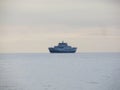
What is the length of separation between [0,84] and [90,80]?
1.41m

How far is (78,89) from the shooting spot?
4.84m

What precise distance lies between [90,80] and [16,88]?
1.47 m

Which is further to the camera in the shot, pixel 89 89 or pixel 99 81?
pixel 99 81

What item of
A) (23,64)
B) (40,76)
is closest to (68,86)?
(40,76)

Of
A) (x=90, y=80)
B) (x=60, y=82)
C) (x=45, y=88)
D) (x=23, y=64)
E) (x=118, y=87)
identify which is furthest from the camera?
(x=23, y=64)

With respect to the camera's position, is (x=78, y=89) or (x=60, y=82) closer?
(x=78, y=89)

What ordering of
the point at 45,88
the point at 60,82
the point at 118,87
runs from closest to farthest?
the point at 118,87
the point at 45,88
the point at 60,82

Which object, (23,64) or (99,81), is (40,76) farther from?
(23,64)

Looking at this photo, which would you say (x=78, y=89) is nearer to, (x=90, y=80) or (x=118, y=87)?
(x=118, y=87)

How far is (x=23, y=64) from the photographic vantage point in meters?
8.99

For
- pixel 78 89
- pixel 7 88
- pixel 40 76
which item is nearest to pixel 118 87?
pixel 78 89

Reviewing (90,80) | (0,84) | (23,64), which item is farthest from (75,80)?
(23,64)

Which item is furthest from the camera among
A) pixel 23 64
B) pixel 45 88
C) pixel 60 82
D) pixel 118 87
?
pixel 23 64

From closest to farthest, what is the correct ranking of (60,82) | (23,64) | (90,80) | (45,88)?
(45,88), (60,82), (90,80), (23,64)
